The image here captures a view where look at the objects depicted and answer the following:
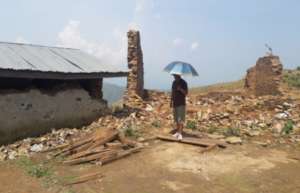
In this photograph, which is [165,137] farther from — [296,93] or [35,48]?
[296,93]

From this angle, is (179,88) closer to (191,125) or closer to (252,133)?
(191,125)

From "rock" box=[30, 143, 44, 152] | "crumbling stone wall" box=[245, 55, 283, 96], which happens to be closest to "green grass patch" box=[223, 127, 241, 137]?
"rock" box=[30, 143, 44, 152]

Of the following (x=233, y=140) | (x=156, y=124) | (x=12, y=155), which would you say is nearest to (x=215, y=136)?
(x=233, y=140)

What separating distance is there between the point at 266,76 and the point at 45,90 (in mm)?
12636

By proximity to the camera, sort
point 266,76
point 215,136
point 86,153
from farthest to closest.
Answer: point 266,76 → point 215,136 → point 86,153

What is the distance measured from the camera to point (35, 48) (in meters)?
13.1

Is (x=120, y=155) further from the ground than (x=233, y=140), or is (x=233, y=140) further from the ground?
(x=233, y=140)

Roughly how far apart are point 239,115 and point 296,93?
7775mm

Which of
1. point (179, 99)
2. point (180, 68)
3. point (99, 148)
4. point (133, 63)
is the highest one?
point (133, 63)

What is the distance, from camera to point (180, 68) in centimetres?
1058

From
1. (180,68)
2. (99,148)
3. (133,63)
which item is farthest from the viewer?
(133,63)

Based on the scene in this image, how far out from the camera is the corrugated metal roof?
10.9 metres

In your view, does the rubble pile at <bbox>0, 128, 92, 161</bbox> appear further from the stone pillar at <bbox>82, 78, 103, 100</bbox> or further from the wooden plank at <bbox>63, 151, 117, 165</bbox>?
the stone pillar at <bbox>82, 78, 103, 100</bbox>

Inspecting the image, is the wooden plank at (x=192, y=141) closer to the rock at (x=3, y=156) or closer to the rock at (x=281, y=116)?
the rock at (x=3, y=156)
